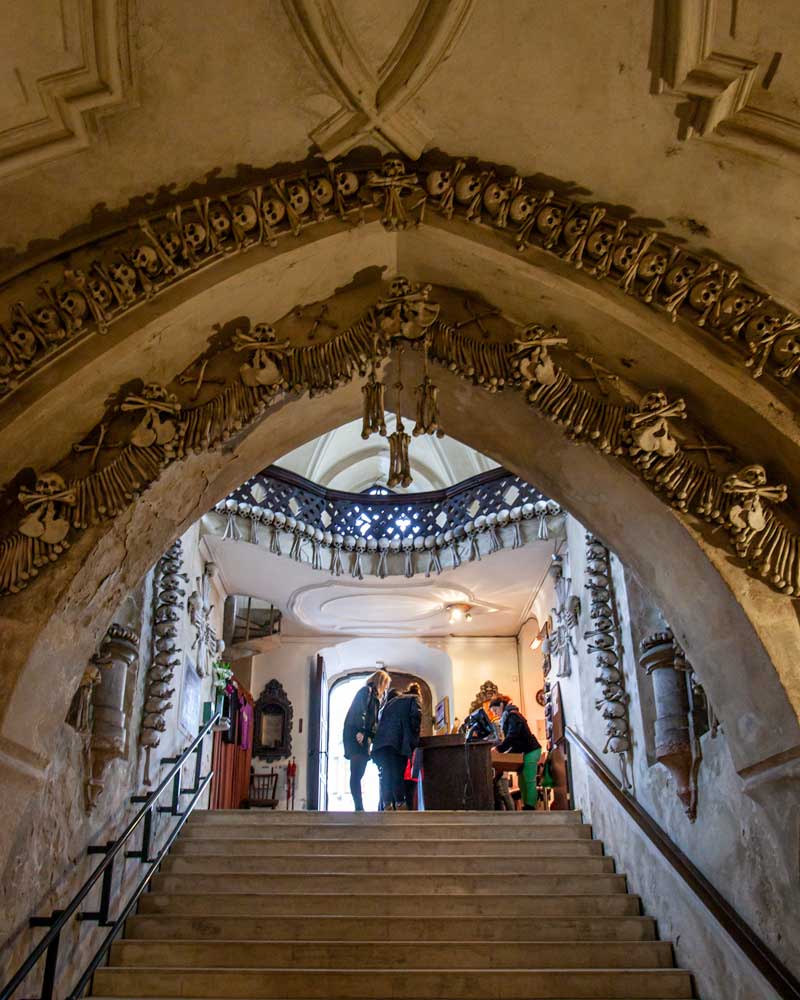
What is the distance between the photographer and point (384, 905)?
4.58 metres

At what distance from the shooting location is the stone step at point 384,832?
18.2 ft

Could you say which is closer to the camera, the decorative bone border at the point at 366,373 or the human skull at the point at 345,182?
the decorative bone border at the point at 366,373

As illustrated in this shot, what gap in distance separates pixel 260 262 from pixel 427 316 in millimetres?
552

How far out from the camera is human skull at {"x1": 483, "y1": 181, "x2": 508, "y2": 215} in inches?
108

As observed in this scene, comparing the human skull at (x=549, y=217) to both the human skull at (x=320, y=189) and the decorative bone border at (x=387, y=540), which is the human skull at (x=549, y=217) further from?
the decorative bone border at (x=387, y=540)

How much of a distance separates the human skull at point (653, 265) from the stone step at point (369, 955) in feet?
9.91

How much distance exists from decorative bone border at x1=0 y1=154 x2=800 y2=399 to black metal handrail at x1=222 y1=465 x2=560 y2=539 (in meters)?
4.66

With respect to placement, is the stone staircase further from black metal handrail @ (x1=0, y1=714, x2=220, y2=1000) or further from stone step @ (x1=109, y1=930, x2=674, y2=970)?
black metal handrail @ (x1=0, y1=714, x2=220, y2=1000)

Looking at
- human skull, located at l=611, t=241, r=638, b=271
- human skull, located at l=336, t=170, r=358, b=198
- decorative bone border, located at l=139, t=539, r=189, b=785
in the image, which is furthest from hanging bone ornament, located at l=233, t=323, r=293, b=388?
decorative bone border, located at l=139, t=539, r=189, b=785

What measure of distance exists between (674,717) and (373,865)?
6.54 ft

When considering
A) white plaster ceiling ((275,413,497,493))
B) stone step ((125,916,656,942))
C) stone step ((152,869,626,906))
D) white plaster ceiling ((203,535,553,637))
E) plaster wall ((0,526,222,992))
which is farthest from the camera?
white plaster ceiling ((275,413,497,493))

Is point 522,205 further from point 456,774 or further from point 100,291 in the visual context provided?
point 456,774

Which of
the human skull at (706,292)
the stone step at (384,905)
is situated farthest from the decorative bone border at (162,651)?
the human skull at (706,292)

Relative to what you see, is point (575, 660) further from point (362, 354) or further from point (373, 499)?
point (362, 354)
